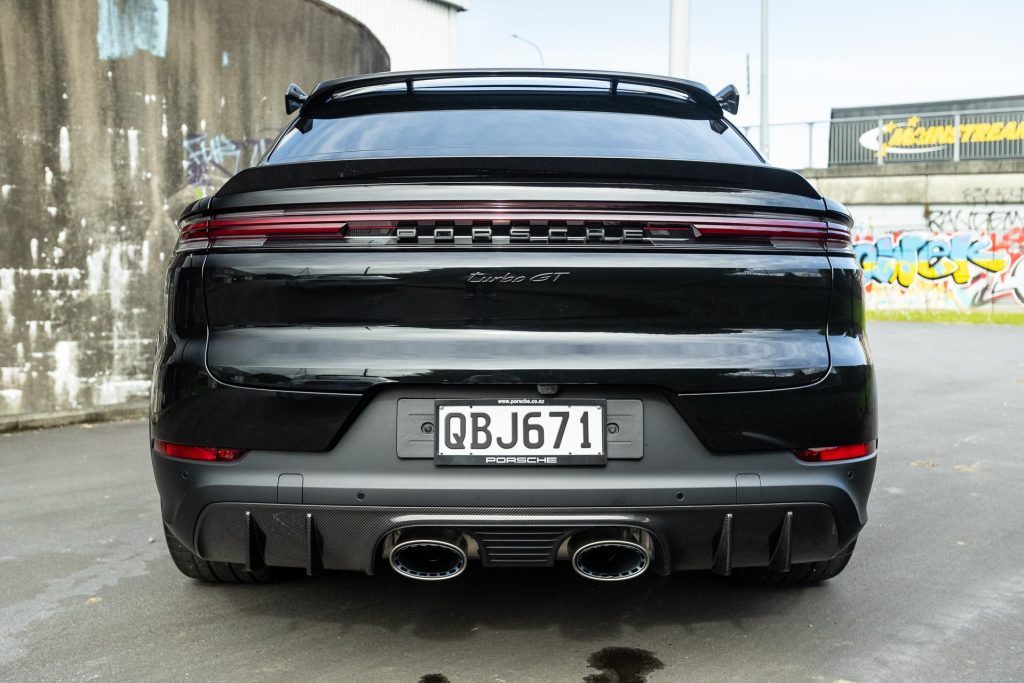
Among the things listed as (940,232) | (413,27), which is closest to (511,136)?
(940,232)

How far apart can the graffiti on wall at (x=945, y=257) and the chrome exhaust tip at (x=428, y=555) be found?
22.5m

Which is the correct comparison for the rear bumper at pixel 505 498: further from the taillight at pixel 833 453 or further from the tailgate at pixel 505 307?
the tailgate at pixel 505 307

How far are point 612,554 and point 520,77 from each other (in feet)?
6.04

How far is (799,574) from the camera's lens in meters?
3.44

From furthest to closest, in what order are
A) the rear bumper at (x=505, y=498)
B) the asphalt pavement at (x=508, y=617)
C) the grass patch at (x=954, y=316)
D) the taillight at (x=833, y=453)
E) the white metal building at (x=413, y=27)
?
the white metal building at (x=413, y=27) < the grass patch at (x=954, y=316) < the asphalt pavement at (x=508, y=617) < the taillight at (x=833, y=453) < the rear bumper at (x=505, y=498)

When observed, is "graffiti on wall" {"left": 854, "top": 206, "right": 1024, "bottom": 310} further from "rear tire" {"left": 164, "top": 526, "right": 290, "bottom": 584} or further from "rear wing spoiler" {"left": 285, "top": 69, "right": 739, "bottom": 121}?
"rear tire" {"left": 164, "top": 526, "right": 290, "bottom": 584}

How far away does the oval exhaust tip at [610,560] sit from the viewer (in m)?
2.53

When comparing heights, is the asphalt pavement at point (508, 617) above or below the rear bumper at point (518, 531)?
below

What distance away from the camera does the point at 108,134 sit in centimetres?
693

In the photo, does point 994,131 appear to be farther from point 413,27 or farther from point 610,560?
point 610,560

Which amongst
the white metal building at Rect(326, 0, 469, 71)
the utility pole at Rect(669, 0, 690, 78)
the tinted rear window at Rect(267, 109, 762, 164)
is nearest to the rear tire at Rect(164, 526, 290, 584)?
the tinted rear window at Rect(267, 109, 762, 164)

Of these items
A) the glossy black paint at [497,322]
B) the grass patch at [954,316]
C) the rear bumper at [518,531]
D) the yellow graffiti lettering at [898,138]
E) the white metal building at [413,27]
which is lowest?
the grass patch at [954,316]

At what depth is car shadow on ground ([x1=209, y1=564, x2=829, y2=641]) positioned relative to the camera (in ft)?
10.3

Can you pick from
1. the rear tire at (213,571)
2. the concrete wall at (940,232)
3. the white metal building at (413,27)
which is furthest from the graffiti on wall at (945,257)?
the rear tire at (213,571)
